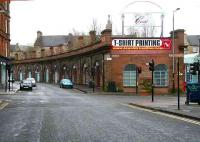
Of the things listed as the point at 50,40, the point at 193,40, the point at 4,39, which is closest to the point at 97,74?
the point at 4,39

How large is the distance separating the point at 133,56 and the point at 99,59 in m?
6.72

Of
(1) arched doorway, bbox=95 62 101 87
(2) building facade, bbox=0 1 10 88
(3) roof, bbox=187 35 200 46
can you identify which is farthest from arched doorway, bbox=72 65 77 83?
(3) roof, bbox=187 35 200 46

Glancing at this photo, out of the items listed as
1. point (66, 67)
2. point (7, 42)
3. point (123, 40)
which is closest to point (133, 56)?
point (123, 40)

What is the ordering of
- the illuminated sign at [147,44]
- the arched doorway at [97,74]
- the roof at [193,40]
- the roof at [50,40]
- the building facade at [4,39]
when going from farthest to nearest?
the roof at [50,40], the roof at [193,40], the arched doorway at [97,74], the building facade at [4,39], the illuminated sign at [147,44]

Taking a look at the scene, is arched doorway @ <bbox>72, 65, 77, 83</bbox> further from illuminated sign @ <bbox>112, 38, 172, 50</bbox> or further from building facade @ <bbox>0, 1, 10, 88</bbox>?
illuminated sign @ <bbox>112, 38, 172, 50</bbox>

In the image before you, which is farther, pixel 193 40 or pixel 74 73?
pixel 193 40

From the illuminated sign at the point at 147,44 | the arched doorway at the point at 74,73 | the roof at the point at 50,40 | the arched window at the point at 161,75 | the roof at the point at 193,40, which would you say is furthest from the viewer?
the roof at the point at 50,40

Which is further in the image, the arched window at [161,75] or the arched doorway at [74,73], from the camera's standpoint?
the arched doorway at [74,73]

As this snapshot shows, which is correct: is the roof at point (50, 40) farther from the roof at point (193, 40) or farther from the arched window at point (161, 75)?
the arched window at point (161, 75)

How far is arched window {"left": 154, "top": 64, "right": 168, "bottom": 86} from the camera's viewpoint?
6406cm

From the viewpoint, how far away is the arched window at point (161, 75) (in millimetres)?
64062

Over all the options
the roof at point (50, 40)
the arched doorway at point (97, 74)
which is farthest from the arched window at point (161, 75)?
the roof at point (50, 40)

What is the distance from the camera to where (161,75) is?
64.3 m

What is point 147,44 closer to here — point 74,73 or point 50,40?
point 74,73
